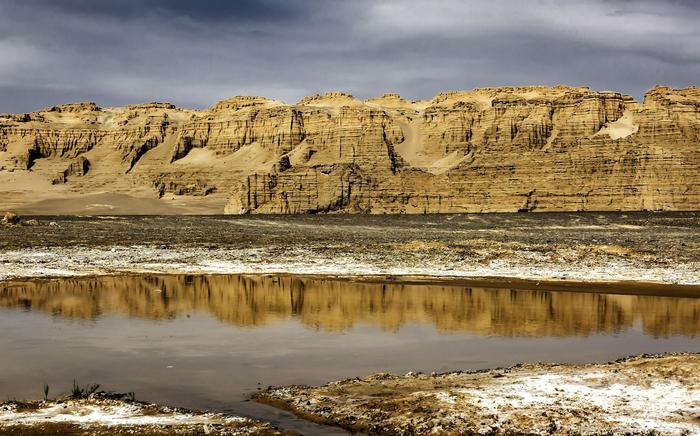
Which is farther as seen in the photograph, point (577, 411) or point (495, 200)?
point (495, 200)

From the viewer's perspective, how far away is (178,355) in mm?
14445

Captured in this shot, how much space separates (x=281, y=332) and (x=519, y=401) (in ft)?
26.6

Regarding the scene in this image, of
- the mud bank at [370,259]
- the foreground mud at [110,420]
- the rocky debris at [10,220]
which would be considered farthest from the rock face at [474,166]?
the foreground mud at [110,420]

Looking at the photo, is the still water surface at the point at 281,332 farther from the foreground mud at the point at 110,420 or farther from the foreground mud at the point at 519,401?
the foreground mud at the point at 519,401

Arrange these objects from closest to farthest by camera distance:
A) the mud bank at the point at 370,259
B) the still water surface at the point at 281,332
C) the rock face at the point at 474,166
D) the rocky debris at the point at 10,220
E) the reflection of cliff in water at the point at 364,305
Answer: the still water surface at the point at 281,332 → the reflection of cliff in water at the point at 364,305 → the mud bank at the point at 370,259 → the rocky debris at the point at 10,220 → the rock face at the point at 474,166

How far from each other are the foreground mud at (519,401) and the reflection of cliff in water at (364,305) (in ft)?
18.0

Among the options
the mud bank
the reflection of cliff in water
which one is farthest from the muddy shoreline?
the reflection of cliff in water

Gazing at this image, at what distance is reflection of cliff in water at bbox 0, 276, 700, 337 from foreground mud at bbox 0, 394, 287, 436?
8.17m

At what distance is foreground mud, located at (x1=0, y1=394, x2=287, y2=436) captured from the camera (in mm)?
8953

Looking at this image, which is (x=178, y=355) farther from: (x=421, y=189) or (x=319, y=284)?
(x=421, y=189)

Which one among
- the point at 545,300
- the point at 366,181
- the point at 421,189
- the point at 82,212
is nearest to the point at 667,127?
the point at 421,189

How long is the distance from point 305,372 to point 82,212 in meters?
153

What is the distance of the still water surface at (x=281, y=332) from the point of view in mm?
12672

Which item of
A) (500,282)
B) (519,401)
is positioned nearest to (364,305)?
(500,282)
